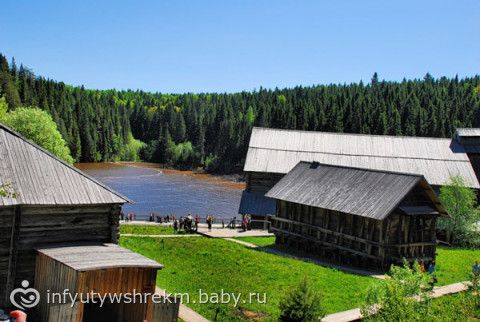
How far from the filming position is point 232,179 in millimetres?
109750

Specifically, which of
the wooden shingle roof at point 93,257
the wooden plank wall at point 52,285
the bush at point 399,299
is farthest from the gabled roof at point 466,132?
the wooden plank wall at point 52,285

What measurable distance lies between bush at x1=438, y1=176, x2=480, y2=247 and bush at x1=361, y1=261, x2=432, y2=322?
990 inches

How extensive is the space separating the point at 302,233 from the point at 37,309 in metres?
19.5

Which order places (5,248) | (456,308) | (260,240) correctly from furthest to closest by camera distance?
(260,240)
(456,308)
(5,248)

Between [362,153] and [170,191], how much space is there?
3881cm

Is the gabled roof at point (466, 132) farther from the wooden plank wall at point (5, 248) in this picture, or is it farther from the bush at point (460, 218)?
the wooden plank wall at point (5, 248)

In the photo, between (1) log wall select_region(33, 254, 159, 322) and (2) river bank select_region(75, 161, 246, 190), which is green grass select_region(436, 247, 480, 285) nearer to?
(1) log wall select_region(33, 254, 159, 322)

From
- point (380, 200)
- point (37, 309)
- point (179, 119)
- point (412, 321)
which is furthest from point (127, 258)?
point (179, 119)

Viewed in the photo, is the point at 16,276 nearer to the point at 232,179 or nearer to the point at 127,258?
the point at 127,258

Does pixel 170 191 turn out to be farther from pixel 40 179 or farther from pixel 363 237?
pixel 40 179

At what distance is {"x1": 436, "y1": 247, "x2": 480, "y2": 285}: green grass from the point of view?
27.5m

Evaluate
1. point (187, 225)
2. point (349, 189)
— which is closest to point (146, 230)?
point (187, 225)

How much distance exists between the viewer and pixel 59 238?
65.0 feet

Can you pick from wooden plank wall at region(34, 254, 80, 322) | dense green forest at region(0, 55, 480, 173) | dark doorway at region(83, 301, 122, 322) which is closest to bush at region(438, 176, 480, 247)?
dark doorway at region(83, 301, 122, 322)
